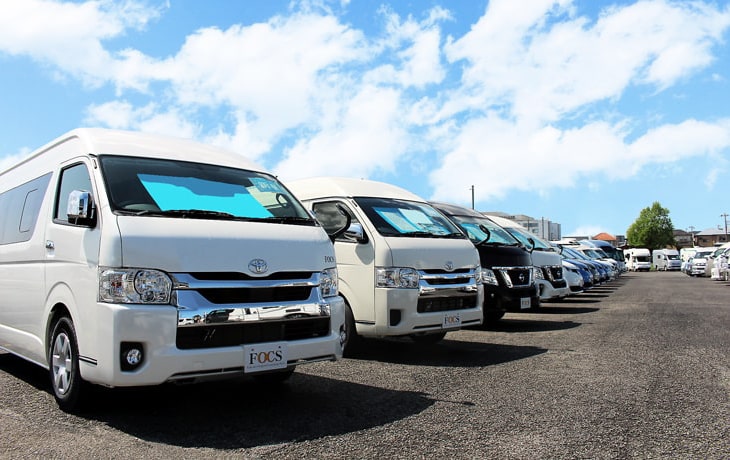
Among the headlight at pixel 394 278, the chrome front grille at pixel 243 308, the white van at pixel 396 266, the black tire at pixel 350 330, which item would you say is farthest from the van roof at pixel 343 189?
the chrome front grille at pixel 243 308

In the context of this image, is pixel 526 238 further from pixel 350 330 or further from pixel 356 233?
pixel 356 233

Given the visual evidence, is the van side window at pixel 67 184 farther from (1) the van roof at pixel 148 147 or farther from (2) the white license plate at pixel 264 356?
(2) the white license plate at pixel 264 356

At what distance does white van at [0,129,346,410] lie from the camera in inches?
166

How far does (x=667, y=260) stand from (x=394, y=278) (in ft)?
220

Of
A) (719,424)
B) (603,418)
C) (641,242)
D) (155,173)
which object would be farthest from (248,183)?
(641,242)

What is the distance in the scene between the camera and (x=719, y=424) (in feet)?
14.5

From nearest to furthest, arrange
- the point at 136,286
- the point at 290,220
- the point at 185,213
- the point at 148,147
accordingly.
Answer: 1. the point at 136,286
2. the point at 185,213
3. the point at 290,220
4. the point at 148,147

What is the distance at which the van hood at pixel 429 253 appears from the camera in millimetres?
7090

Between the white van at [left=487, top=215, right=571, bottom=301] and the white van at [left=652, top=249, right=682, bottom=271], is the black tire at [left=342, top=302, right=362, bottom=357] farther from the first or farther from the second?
the white van at [left=652, top=249, right=682, bottom=271]

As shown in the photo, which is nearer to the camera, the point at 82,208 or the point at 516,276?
the point at 82,208

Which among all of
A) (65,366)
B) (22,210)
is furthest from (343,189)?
(65,366)

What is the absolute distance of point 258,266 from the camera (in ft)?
15.0

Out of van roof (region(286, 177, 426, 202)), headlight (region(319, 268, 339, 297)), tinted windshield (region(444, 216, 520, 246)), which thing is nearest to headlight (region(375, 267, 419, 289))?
van roof (region(286, 177, 426, 202))

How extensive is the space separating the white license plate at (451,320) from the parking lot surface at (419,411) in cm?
39
